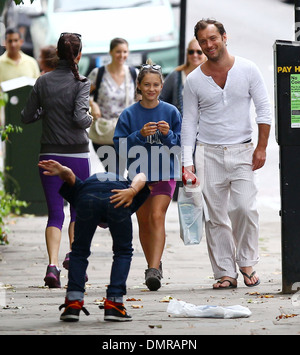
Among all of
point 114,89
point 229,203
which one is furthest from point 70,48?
point 114,89

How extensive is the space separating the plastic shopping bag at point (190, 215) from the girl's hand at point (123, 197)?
65.9 inches

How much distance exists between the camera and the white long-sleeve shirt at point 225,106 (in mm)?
8016

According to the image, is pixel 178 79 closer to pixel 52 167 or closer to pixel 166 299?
pixel 166 299

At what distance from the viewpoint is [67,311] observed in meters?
6.38

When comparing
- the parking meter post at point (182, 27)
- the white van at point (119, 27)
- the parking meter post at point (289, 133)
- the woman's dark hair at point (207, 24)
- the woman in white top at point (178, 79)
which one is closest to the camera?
the parking meter post at point (289, 133)

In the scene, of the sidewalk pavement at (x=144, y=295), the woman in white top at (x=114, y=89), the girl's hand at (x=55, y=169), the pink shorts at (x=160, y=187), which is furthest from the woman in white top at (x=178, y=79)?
the girl's hand at (x=55, y=169)

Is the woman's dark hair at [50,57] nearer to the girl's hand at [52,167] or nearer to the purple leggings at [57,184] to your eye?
the purple leggings at [57,184]

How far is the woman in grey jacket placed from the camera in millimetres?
8406

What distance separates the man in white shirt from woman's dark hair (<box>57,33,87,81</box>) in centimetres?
90

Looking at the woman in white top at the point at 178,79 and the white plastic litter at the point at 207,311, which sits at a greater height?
the woman in white top at the point at 178,79

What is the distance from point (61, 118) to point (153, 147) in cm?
80

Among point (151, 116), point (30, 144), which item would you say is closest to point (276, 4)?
point (30, 144)
